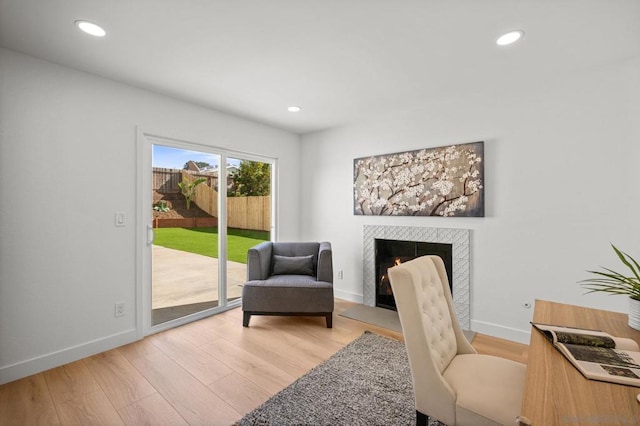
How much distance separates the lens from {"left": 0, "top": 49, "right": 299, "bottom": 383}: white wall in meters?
2.07

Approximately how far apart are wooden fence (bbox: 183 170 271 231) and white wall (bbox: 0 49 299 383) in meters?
0.75

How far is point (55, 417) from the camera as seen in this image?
5.69 ft

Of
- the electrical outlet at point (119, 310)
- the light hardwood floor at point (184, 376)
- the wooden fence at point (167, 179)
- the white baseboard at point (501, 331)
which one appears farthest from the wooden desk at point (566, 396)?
the wooden fence at point (167, 179)

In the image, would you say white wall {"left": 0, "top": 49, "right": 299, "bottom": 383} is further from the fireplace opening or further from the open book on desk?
the open book on desk

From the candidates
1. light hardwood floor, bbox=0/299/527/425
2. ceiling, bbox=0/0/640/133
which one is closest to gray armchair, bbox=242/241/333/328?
light hardwood floor, bbox=0/299/527/425

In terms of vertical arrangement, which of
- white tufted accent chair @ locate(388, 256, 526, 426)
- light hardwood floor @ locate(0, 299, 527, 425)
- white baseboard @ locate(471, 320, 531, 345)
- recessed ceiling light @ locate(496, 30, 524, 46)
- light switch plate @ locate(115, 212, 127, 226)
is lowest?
light hardwood floor @ locate(0, 299, 527, 425)

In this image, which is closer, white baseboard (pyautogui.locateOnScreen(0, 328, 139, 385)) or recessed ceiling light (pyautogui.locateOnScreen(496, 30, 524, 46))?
recessed ceiling light (pyautogui.locateOnScreen(496, 30, 524, 46))

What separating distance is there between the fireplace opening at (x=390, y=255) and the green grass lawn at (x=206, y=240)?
5.50ft

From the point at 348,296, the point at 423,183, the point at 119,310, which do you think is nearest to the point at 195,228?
the point at 119,310

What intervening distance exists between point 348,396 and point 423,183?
2.24 metres

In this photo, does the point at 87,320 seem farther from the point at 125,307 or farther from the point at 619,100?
the point at 619,100

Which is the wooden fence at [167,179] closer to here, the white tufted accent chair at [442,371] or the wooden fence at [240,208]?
the wooden fence at [240,208]

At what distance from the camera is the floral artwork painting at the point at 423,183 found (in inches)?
113

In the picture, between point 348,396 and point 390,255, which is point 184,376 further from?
point 390,255
